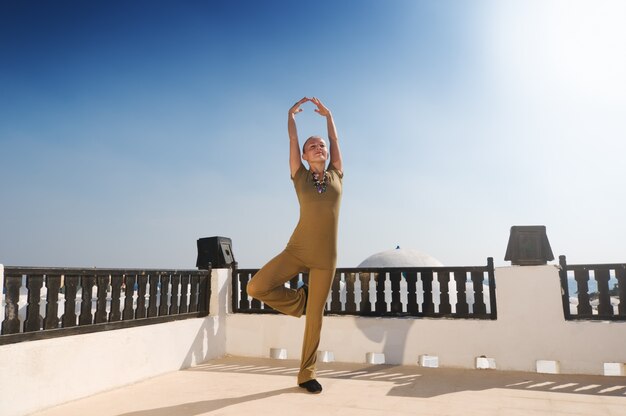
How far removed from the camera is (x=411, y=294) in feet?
19.4

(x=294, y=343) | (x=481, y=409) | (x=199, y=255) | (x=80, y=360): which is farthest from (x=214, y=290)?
(x=481, y=409)

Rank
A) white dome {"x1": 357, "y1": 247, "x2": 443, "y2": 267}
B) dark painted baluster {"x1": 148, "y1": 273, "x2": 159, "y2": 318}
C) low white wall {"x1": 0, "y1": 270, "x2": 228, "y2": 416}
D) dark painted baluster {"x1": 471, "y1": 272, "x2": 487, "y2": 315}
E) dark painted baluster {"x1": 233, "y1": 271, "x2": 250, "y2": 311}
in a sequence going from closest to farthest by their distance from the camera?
low white wall {"x1": 0, "y1": 270, "x2": 228, "y2": 416} < dark painted baluster {"x1": 148, "y1": 273, "x2": 159, "y2": 318} < dark painted baluster {"x1": 471, "y1": 272, "x2": 487, "y2": 315} < dark painted baluster {"x1": 233, "y1": 271, "x2": 250, "y2": 311} < white dome {"x1": 357, "y1": 247, "x2": 443, "y2": 267}

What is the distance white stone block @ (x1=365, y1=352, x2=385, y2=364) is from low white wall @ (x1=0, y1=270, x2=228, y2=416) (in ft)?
7.25

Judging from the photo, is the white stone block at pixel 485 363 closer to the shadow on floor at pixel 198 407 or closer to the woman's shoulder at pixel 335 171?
the shadow on floor at pixel 198 407

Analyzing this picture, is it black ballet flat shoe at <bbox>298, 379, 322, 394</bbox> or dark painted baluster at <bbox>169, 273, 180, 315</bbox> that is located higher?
dark painted baluster at <bbox>169, 273, 180, 315</bbox>

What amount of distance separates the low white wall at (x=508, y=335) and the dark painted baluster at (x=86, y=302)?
2.99 m

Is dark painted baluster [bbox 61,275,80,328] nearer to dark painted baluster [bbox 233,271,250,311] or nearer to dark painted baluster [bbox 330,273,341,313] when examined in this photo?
dark painted baluster [bbox 233,271,250,311]

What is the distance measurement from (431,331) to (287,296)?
262 cm

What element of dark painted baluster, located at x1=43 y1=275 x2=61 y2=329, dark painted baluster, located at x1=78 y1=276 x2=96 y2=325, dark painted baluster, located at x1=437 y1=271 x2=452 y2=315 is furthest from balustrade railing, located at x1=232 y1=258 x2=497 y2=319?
dark painted baluster, located at x1=43 y1=275 x2=61 y2=329

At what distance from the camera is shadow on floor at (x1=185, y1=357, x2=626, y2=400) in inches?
170

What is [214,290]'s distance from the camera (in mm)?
6586

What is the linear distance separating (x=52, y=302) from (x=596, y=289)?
5.79 meters

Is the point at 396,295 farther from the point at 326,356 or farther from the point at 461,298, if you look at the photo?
the point at 326,356

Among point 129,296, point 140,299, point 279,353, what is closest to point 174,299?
point 140,299
